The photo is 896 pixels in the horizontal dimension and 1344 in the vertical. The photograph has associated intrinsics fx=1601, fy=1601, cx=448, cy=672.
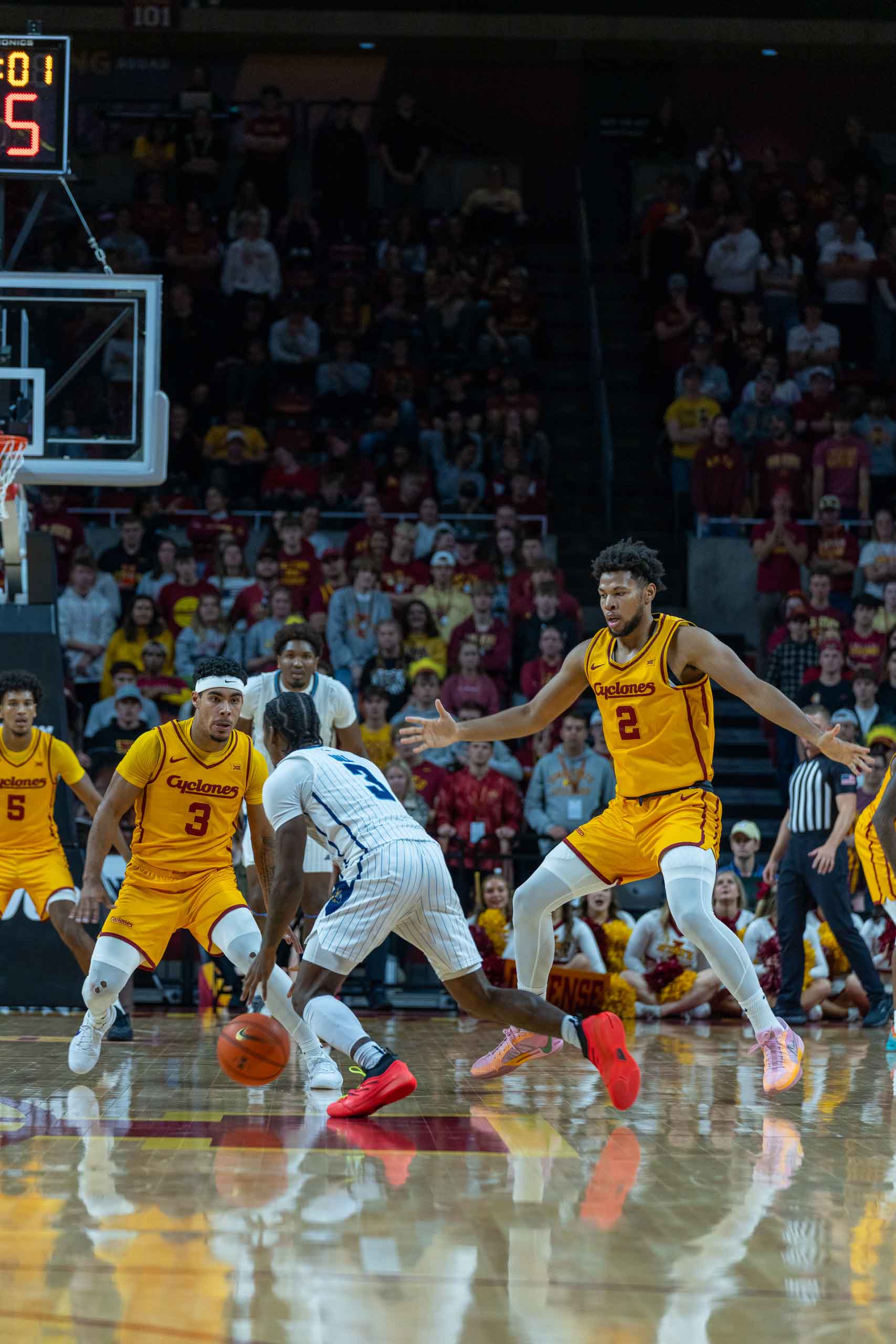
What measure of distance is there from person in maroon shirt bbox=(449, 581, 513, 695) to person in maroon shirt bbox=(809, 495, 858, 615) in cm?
349

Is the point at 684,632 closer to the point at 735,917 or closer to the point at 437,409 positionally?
the point at 735,917

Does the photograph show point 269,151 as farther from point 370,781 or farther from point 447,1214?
point 447,1214

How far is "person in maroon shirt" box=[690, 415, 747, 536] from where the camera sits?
16.1 meters

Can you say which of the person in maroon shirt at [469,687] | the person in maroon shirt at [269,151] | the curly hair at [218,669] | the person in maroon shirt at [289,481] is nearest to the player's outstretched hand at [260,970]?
the curly hair at [218,669]

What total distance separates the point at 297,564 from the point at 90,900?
7.67 meters

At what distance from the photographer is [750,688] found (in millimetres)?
6086

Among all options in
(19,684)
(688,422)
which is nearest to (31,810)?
(19,684)

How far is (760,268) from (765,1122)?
1492cm

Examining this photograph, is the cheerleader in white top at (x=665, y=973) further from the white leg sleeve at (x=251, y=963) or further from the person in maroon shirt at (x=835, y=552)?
the person in maroon shirt at (x=835, y=552)

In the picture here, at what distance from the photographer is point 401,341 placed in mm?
17656

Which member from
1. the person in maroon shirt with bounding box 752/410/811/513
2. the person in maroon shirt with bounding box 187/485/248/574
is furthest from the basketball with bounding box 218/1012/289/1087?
the person in maroon shirt with bounding box 752/410/811/513

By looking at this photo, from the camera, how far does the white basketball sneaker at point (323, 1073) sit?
6.60m

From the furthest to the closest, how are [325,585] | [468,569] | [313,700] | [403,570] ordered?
[468,569]
[403,570]
[325,585]
[313,700]

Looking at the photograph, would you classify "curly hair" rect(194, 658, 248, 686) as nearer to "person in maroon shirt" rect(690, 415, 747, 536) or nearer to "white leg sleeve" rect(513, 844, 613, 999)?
"white leg sleeve" rect(513, 844, 613, 999)
